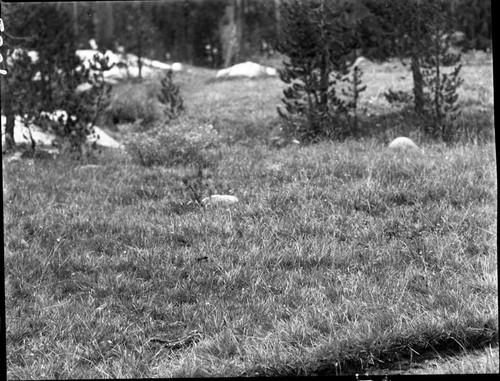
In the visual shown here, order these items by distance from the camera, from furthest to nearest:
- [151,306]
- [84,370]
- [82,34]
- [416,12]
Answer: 1. [82,34]
2. [416,12]
3. [151,306]
4. [84,370]

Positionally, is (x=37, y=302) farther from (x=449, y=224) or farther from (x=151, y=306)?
(x=449, y=224)

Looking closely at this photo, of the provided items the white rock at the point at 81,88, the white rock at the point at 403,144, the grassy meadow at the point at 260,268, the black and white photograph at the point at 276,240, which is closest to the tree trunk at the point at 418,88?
the black and white photograph at the point at 276,240

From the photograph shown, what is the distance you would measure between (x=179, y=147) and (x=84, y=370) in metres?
5.38

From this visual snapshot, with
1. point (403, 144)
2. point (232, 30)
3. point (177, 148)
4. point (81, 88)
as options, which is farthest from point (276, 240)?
point (232, 30)

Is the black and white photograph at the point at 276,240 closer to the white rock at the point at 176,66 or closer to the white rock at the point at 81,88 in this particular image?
the white rock at the point at 81,88

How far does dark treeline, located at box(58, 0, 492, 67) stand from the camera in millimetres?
18141

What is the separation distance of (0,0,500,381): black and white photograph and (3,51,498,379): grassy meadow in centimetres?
2

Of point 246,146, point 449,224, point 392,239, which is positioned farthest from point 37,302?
point 246,146

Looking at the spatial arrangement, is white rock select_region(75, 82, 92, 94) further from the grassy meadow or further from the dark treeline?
the grassy meadow

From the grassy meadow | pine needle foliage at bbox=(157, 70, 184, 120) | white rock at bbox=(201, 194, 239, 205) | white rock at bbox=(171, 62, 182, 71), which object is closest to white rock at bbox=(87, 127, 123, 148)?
pine needle foliage at bbox=(157, 70, 184, 120)

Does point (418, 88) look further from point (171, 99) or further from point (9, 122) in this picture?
point (9, 122)

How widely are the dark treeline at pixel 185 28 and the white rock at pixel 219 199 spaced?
11.0 meters

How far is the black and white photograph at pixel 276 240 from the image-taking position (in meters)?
3.97

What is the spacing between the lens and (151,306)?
459 centimetres
